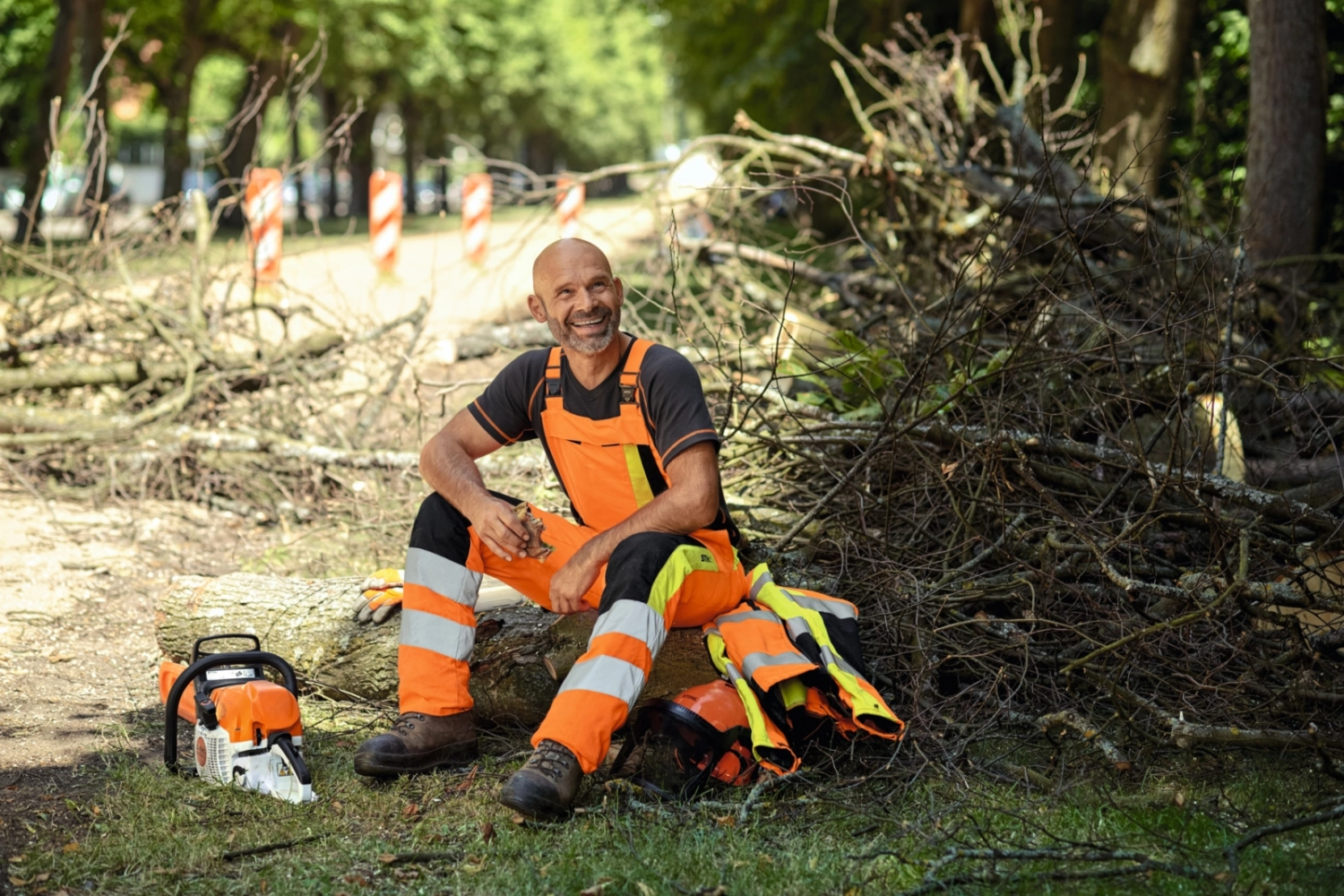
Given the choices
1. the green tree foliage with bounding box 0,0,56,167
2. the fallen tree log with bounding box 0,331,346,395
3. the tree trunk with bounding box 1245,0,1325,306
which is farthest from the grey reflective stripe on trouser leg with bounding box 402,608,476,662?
the green tree foliage with bounding box 0,0,56,167

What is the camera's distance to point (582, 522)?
13.7 feet

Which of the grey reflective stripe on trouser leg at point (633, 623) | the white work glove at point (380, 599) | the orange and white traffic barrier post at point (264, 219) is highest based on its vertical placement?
the orange and white traffic barrier post at point (264, 219)

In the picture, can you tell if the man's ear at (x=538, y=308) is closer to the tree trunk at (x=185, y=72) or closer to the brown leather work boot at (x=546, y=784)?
the brown leather work boot at (x=546, y=784)

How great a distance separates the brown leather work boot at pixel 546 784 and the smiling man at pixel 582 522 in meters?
0.11

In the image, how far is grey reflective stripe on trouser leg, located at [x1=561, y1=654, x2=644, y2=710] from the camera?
3.44 metres

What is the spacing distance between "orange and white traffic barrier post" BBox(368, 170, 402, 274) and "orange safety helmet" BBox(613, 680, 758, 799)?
387 inches

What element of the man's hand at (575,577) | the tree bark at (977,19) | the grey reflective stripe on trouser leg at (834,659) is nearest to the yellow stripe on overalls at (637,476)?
the man's hand at (575,577)

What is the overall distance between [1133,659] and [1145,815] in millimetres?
587

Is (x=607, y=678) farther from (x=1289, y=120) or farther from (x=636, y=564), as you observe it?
(x=1289, y=120)

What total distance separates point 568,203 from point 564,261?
7889 mm

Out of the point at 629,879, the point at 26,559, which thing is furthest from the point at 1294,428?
the point at 26,559

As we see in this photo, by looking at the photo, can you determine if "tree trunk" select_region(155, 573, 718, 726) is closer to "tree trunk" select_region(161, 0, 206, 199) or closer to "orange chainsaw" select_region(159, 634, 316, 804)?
"orange chainsaw" select_region(159, 634, 316, 804)

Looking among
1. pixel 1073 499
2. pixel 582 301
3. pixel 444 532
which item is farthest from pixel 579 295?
pixel 1073 499

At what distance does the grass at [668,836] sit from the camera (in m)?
3.04
